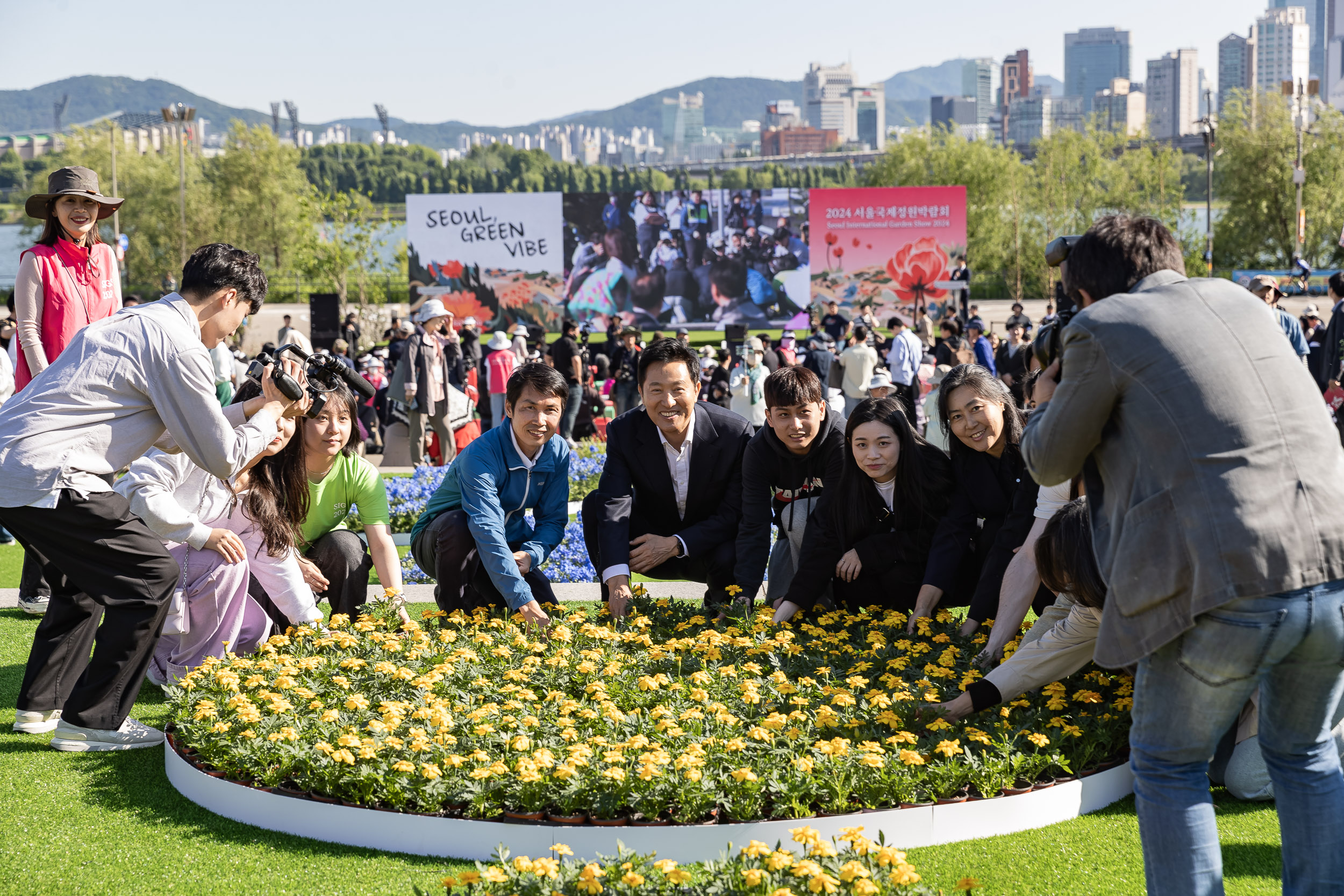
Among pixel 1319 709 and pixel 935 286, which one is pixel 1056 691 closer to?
pixel 1319 709

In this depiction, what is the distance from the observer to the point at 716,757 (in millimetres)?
3598

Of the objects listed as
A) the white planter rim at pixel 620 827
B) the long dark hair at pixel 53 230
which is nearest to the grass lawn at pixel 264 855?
the white planter rim at pixel 620 827

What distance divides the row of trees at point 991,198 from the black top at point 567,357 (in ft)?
97.4

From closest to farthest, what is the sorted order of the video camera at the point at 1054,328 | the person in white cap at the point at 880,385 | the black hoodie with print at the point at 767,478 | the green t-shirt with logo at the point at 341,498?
Answer: the video camera at the point at 1054,328 → the green t-shirt with logo at the point at 341,498 → the black hoodie with print at the point at 767,478 → the person in white cap at the point at 880,385

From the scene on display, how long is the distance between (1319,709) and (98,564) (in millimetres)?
3796

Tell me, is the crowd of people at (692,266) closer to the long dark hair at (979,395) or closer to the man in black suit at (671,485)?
the man in black suit at (671,485)

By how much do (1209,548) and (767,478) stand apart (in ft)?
10.9

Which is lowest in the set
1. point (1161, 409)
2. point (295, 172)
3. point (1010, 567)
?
point (1010, 567)

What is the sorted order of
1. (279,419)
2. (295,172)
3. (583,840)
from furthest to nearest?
(295,172) < (279,419) < (583,840)

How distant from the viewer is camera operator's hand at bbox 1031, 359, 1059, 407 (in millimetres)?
3186

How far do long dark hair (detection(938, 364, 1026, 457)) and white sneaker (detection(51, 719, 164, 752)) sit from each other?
3575mm

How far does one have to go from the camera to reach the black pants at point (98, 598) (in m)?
4.04

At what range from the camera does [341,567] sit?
553 cm

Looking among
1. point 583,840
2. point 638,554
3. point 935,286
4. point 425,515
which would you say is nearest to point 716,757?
point 583,840
